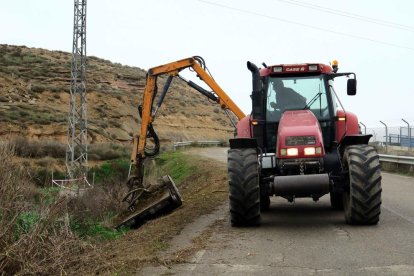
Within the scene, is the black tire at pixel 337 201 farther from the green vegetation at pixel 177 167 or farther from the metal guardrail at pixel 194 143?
the metal guardrail at pixel 194 143

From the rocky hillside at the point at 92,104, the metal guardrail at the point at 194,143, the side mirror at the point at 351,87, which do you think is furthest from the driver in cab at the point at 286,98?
the rocky hillside at the point at 92,104

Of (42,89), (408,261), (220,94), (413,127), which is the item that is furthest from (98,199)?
(42,89)

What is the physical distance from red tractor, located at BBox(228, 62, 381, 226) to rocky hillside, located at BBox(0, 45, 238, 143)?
31164 mm

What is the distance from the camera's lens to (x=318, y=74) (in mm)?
10180

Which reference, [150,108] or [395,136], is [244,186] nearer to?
[150,108]

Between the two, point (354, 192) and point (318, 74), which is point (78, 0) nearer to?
point (318, 74)

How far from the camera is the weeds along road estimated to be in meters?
6.29

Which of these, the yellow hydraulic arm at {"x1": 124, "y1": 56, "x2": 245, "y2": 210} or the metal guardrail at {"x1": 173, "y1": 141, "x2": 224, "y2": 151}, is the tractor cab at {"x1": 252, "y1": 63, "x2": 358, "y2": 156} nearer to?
the yellow hydraulic arm at {"x1": 124, "y1": 56, "x2": 245, "y2": 210}

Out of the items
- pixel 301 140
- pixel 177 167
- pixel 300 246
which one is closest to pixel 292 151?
pixel 301 140

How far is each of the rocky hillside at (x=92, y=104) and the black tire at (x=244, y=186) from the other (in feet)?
105

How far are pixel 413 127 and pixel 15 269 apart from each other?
25390 millimetres

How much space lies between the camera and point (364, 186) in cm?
852

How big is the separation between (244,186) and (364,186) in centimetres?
195

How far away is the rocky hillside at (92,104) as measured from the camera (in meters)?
44.3
